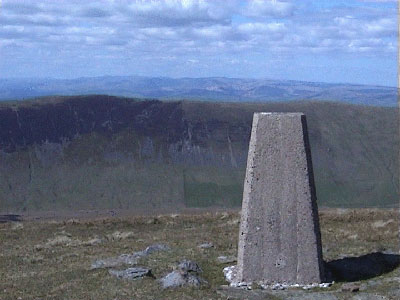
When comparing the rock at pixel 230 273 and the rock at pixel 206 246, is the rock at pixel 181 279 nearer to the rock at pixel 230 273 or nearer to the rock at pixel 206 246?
the rock at pixel 230 273

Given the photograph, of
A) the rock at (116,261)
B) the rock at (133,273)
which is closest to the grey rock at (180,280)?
the rock at (133,273)

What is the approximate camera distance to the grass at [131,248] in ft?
41.3

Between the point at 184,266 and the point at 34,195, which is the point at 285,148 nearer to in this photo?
the point at 184,266

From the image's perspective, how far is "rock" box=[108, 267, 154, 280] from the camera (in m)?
13.3

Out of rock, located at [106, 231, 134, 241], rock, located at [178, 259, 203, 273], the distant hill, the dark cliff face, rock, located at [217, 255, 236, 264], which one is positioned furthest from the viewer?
the dark cliff face

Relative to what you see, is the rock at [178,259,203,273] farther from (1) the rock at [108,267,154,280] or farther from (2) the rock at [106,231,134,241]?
(2) the rock at [106,231,134,241]

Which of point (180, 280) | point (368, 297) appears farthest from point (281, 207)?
point (180, 280)

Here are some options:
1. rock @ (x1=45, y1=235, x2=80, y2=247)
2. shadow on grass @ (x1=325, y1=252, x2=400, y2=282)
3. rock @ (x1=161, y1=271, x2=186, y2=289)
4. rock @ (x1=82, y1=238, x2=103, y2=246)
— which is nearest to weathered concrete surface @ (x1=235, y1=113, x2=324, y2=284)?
shadow on grass @ (x1=325, y1=252, x2=400, y2=282)

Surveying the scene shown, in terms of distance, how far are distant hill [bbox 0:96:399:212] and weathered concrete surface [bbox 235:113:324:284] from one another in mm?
49385

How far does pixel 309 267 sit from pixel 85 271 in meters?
5.17

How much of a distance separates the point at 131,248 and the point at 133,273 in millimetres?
4953

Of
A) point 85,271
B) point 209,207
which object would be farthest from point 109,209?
point 85,271

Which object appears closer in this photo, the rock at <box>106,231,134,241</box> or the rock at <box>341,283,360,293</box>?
the rock at <box>341,283,360,293</box>

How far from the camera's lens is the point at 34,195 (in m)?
65.6
